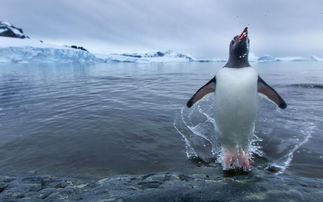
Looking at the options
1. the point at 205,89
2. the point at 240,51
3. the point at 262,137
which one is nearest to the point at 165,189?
the point at 205,89

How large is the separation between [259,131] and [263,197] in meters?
4.33

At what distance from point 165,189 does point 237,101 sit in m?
2.05

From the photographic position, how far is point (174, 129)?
6.44m

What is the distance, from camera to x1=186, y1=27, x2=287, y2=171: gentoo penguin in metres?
3.92

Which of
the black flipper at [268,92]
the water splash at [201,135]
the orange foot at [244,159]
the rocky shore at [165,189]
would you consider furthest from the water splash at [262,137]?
the rocky shore at [165,189]

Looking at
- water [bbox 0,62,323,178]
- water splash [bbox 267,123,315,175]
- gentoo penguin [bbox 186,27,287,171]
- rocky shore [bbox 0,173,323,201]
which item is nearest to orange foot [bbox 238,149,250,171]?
gentoo penguin [bbox 186,27,287,171]

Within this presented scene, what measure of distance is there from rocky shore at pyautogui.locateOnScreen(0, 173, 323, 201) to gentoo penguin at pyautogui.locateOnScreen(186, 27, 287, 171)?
112 cm

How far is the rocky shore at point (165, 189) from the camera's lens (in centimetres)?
241

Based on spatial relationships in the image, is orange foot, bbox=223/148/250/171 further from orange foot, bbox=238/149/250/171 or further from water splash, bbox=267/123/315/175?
water splash, bbox=267/123/315/175

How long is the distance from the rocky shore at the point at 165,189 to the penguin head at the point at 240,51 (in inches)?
79.2

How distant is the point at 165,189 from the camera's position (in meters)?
2.62

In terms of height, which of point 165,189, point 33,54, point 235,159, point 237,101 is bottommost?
point 235,159

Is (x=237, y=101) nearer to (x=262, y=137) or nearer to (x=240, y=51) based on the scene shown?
(x=240, y=51)

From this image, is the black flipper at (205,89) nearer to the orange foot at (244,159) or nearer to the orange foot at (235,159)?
the orange foot at (235,159)
